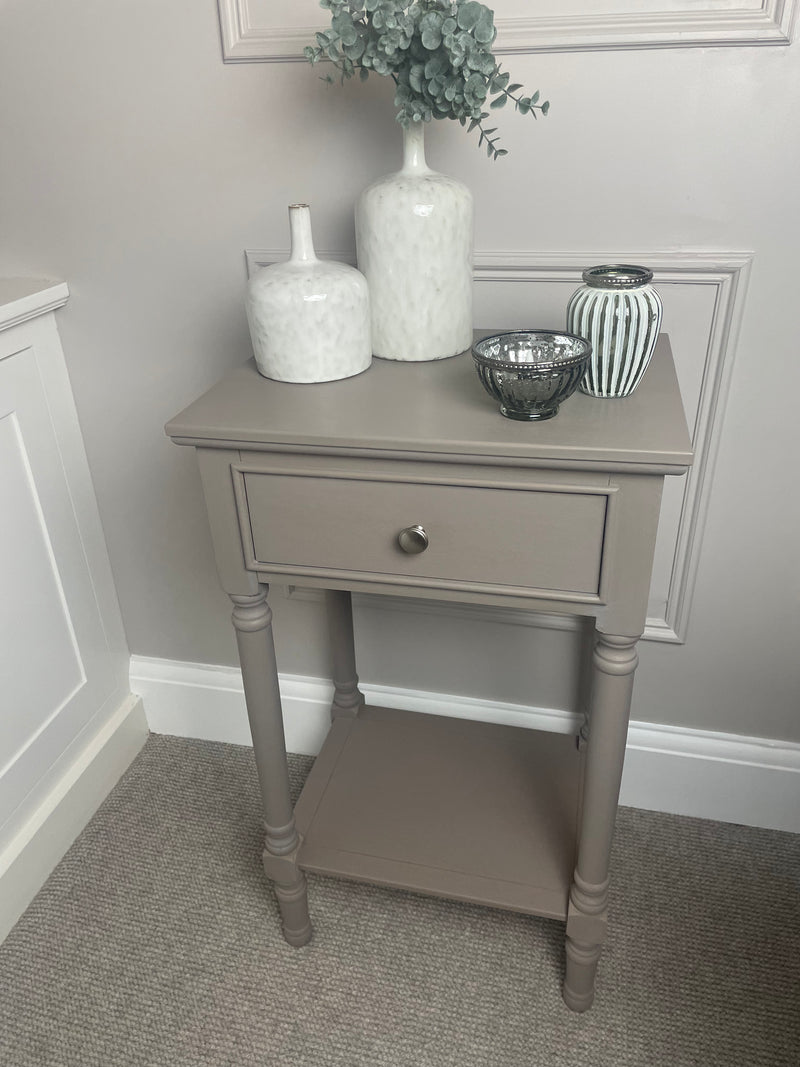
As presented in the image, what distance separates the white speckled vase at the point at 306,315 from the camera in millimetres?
946

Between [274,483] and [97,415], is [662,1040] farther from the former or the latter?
[97,415]

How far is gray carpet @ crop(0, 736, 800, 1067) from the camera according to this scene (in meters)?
1.15

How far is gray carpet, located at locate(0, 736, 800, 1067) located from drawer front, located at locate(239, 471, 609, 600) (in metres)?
0.68

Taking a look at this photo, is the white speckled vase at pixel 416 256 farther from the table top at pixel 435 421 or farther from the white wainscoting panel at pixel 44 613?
the white wainscoting panel at pixel 44 613

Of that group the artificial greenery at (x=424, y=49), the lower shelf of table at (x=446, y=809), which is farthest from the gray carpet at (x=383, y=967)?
the artificial greenery at (x=424, y=49)

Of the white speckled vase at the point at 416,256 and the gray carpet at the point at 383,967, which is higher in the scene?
the white speckled vase at the point at 416,256

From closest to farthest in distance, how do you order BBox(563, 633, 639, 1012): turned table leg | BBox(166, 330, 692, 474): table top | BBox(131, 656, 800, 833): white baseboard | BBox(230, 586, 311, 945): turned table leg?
BBox(166, 330, 692, 474): table top → BBox(563, 633, 639, 1012): turned table leg → BBox(230, 586, 311, 945): turned table leg → BBox(131, 656, 800, 833): white baseboard

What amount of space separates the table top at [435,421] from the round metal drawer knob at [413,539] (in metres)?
0.10

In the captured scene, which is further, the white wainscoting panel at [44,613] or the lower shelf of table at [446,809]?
the white wainscoting panel at [44,613]

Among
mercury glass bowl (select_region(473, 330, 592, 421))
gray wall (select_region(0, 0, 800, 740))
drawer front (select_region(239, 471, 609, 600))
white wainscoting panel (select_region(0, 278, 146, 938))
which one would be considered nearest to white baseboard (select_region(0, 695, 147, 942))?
white wainscoting panel (select_region(0, 278, 146, 938))

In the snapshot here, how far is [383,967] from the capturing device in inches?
49.2

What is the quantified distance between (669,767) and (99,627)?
1081 millimetres

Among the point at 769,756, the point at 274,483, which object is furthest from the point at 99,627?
the point at 769,756

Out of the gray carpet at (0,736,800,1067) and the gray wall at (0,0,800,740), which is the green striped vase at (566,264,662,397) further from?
the gray carpet at (0,736,800,1067)
